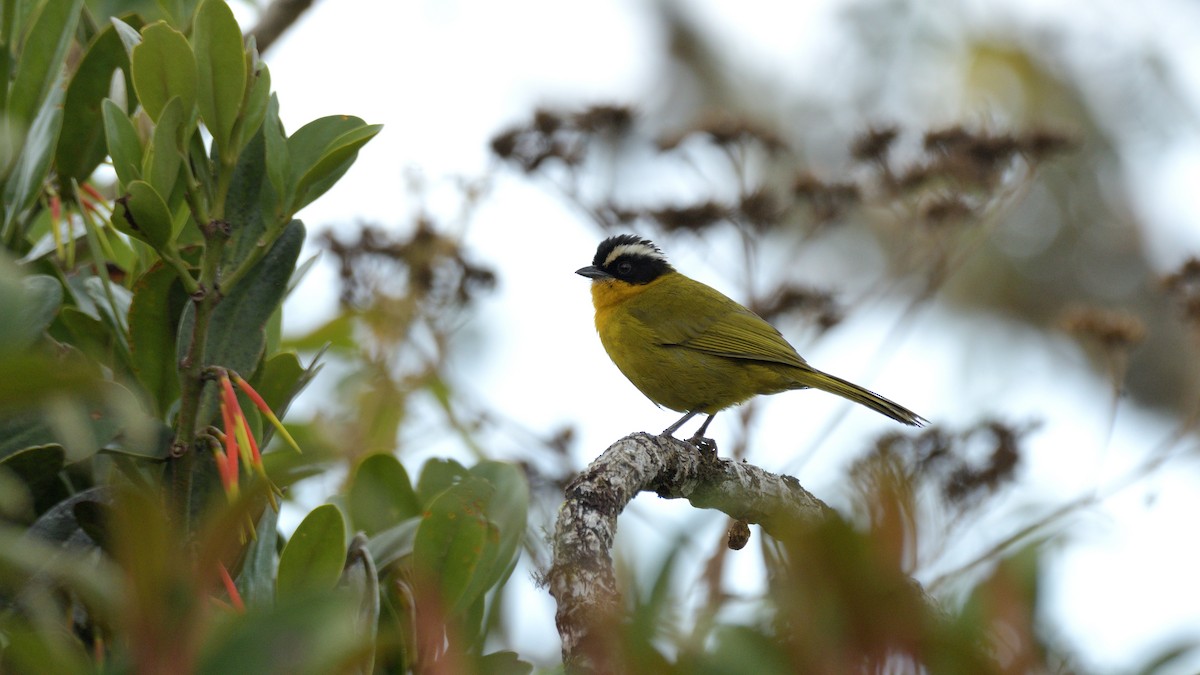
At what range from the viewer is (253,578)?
6.84 feet

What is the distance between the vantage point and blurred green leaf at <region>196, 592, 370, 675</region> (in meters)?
0.96

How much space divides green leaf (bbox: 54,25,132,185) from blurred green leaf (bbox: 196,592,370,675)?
1754 mm

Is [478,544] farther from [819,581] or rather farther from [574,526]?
→ [819,581]

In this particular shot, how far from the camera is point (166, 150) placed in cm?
197

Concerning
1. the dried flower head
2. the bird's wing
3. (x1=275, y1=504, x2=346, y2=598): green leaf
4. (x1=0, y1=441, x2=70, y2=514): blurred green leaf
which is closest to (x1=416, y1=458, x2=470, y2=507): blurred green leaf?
(x1=275, y1=504, x2=346, y2=598): green leaf

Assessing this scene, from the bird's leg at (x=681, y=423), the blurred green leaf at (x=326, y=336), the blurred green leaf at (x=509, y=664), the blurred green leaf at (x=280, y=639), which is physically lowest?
the blurred green leaf at (x=280, y=639)

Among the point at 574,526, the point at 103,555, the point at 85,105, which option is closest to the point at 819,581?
the point at 574,526

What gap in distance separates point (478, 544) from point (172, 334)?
68 cm

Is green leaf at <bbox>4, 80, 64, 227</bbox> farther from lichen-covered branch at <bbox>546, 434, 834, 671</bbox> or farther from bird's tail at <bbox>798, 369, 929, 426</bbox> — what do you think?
bird's tail at <bbox>798, 369, 929, 426</bbox>

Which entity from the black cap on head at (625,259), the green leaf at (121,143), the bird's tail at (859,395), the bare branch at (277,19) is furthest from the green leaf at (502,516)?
the black cap on head at (625,259)

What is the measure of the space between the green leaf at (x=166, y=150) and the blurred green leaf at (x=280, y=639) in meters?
1.18

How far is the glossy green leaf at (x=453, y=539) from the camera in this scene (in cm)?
205

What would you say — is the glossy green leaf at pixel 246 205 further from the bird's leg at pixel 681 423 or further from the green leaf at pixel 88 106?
the bird's leg at pixel 681 423

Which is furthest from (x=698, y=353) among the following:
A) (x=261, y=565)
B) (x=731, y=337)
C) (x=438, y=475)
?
(x=261, y=565)
